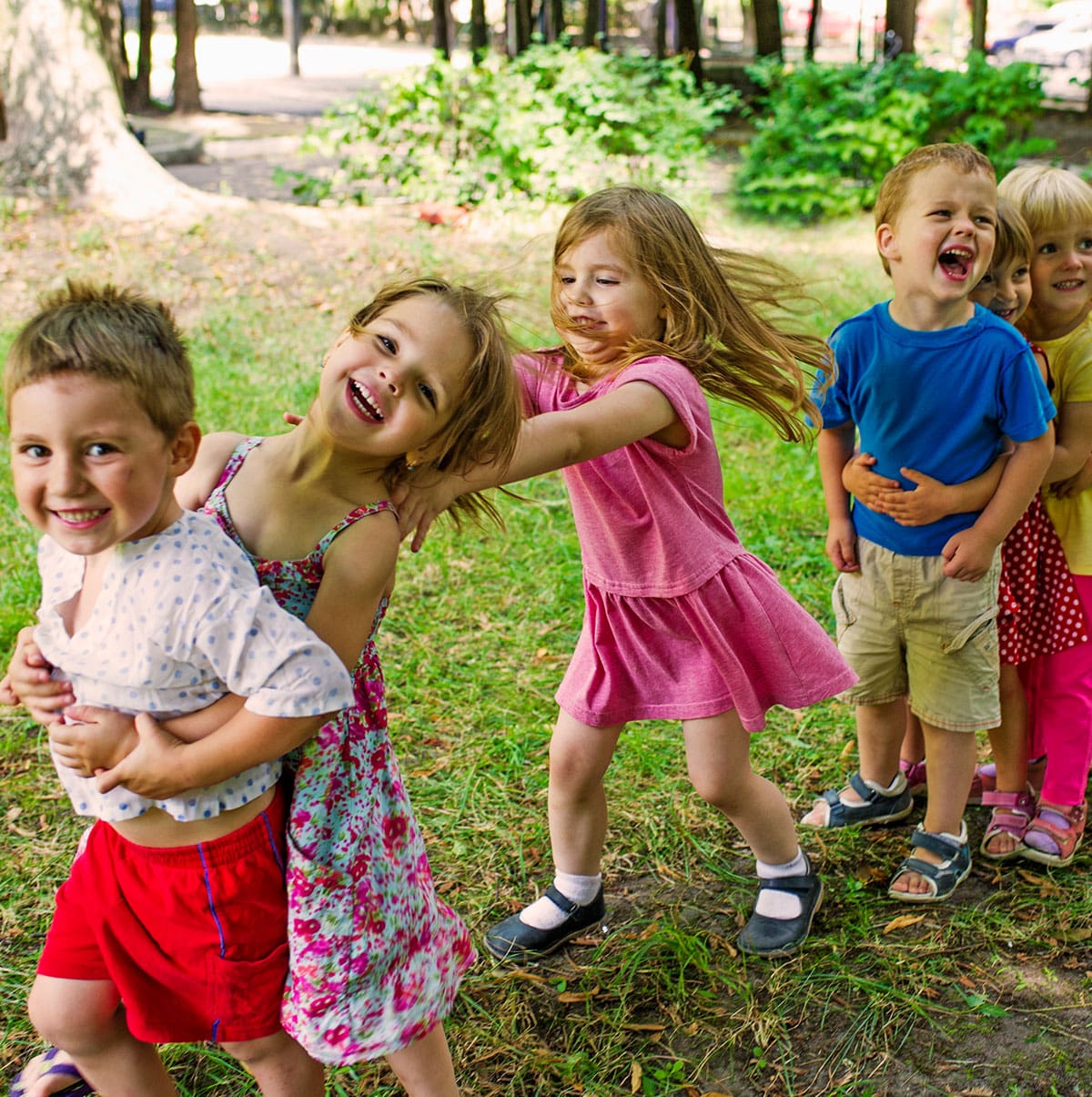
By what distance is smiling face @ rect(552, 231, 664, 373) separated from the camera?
7.38 ft

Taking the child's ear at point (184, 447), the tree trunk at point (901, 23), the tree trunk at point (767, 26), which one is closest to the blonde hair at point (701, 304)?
the child's ear at point (184, 447)

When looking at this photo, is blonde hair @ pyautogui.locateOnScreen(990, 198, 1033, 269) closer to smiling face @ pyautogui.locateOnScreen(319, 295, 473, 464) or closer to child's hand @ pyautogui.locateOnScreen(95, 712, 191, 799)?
smiling face @ pyautogui.locateOnScreen(319, 295, 473, 464)

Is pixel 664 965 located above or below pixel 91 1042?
below

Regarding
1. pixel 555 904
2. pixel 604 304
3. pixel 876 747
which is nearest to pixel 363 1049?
pixel 555 904

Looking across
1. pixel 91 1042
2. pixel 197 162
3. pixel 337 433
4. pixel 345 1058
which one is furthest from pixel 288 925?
pixel 197 162

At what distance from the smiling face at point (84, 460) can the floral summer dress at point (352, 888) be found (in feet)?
0.77

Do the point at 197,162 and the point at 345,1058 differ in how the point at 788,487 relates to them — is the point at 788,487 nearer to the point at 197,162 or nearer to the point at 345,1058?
the point at 345,1058

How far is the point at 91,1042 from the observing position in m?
1.74

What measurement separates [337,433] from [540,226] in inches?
291

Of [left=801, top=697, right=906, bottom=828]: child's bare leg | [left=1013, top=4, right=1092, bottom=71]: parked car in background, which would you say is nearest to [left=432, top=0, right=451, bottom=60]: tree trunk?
[left=1013, top=4, right=1092, bottom=71]: parked car in background

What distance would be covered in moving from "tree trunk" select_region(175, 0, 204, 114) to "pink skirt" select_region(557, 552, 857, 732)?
1843 cm

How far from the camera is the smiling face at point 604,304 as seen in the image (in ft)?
7.38

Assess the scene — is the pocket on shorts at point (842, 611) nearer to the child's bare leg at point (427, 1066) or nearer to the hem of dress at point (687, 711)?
the hem of dress at point (687, 711)

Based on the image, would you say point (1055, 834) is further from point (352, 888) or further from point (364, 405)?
point (364, 405)
